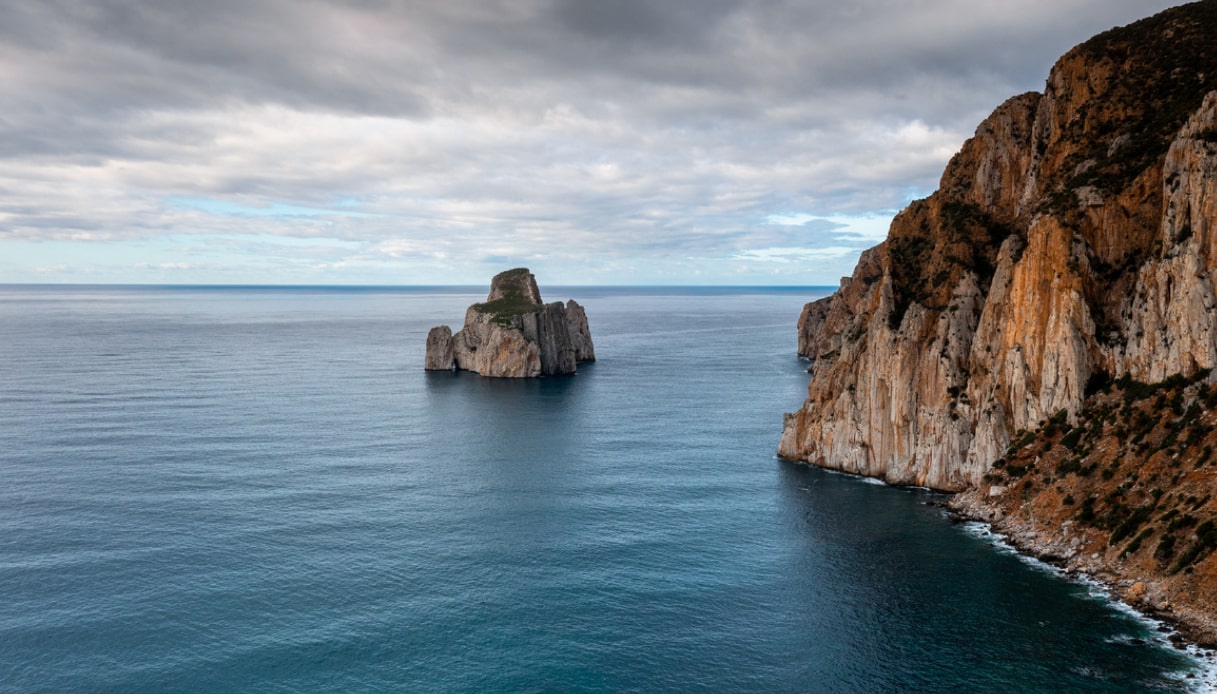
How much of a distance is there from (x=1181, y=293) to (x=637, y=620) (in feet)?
200

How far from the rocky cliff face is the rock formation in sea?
21 cm

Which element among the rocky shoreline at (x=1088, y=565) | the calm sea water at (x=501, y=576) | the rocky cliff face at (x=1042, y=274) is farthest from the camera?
the rocky cliff face at (x=1042, y=274)

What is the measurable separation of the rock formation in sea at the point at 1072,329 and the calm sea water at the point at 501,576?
716 centimetres

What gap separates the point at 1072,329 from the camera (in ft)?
282

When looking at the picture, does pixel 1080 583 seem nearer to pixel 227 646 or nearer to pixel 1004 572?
pixel 1004 572

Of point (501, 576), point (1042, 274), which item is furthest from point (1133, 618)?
point (501, 576)

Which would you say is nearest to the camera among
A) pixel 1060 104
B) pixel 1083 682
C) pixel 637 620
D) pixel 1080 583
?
pixel 1083 682

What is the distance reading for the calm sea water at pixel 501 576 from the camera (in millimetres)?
56219

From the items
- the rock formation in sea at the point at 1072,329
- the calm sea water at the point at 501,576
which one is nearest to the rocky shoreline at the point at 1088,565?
the rock formation in sea at the point at 1072,329

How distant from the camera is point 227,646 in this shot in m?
59.5

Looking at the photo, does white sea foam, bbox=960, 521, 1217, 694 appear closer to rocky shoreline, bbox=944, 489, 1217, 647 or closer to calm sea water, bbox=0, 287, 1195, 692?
rocky shoreline, bbox=944, 489, 1217, 647

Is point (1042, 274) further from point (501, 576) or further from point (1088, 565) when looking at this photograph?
point (501, 576)

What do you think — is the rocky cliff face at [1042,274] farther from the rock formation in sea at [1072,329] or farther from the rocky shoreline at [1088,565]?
the rocky shoreline at [1088,565]

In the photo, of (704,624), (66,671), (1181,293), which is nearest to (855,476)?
(1181,293)
